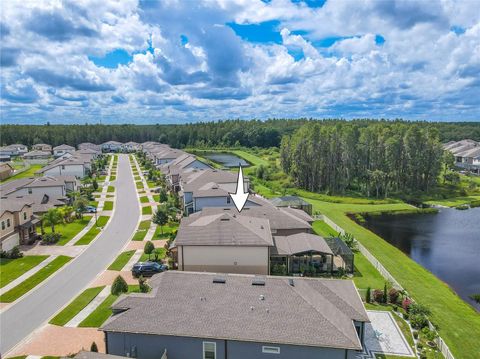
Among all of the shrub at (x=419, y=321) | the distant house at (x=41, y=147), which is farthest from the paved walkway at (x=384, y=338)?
the distant house at (x=41, y=147)

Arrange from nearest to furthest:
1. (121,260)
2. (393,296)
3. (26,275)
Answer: (393,296)
(26,275)
(121,260)

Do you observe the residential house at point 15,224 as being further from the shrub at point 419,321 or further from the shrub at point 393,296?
the shrub at point 419,321

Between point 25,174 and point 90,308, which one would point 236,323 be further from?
point 25,174

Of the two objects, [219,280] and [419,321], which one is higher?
[219,280]

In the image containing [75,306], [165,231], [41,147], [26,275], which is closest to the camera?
[75,306]

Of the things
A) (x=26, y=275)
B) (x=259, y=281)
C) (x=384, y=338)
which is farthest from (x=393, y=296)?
(x=26, y=275)

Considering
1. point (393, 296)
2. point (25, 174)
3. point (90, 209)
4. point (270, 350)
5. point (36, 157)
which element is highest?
point (36, 157)
